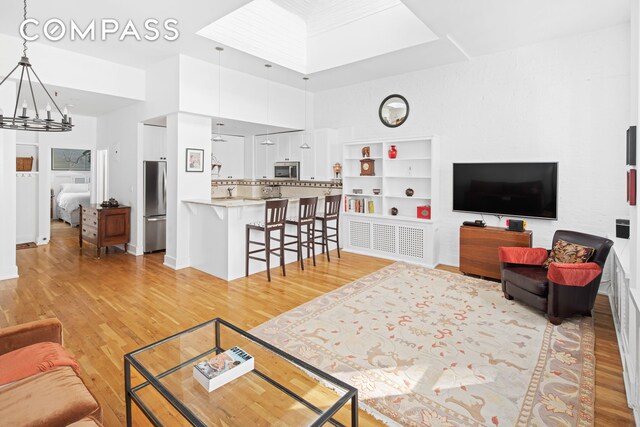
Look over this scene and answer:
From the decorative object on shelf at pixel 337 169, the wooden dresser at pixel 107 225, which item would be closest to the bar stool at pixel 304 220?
the decorative object on shelf at pixel 337 169

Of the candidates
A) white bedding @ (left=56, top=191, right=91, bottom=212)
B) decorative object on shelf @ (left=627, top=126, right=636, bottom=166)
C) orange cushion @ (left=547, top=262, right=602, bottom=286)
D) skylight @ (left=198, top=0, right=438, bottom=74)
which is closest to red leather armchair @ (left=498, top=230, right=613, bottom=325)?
orange cushion @ (left=547, top=262, right=602, bottom=286)

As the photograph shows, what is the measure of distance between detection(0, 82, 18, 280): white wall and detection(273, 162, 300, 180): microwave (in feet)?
14.1

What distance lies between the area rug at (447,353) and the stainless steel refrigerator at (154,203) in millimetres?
3725

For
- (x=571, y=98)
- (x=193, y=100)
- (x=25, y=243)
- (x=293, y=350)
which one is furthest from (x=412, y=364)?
(x=25, y=243)

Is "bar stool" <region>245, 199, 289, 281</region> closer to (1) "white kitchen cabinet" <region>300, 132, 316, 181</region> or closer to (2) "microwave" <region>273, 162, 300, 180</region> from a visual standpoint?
(1) "white kitchen cabinet" <region>300, 132, 316, 181</region>

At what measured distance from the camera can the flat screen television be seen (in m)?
4.52

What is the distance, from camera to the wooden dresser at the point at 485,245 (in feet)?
14.6

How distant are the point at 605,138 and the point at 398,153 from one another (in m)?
2.74

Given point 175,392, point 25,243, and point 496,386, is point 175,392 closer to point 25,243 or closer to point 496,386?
point 496,386

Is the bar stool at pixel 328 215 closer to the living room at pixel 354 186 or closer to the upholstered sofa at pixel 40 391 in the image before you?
the living room at pixel 354 186

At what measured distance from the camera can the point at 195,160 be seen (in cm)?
548

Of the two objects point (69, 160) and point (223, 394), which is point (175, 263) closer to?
point (223, 394)

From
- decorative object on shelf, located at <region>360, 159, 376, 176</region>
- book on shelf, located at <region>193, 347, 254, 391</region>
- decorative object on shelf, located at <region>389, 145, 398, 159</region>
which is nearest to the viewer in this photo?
book on shelf, located at <region>193, 347, 254, 391</region>

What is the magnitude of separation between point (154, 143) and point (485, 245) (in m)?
5.63
